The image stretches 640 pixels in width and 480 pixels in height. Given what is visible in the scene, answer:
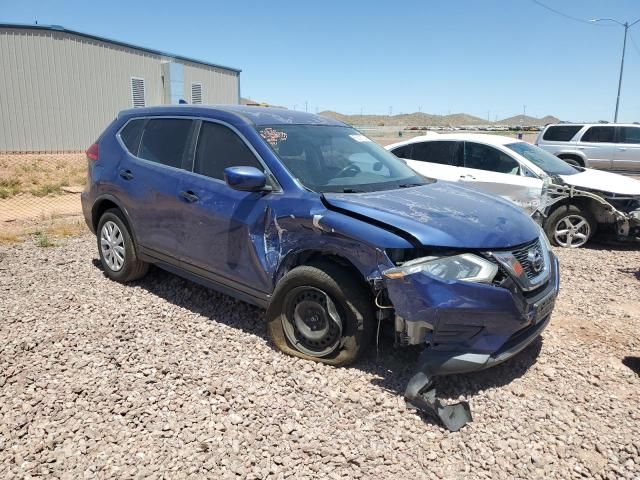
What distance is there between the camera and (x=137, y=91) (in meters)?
23.4

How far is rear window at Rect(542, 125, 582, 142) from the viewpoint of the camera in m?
A: 15.9

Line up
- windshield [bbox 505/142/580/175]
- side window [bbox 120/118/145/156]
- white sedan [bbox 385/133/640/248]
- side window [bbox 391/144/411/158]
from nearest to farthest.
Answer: side window [bbox 120/118/145/156] < white sedan [bbox 385/133/640/248] < windshield [bbox 505/142/580/175] < side window [bbox 391/144/411/158]

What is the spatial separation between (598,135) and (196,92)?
19051mm

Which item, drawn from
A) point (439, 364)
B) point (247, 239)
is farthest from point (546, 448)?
point (247, 239)

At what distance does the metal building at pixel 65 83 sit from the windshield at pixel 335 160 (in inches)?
721

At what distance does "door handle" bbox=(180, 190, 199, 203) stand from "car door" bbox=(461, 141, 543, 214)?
4442 mm

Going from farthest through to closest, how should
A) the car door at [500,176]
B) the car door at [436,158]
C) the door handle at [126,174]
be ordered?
the car door at [436,158], the car door at [500,176], the door handle at [126,174]

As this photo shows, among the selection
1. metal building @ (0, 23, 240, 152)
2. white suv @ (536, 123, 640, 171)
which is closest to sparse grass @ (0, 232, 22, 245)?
metal building @ (0, 23, 240, 152)

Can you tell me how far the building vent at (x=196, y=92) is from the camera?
1048 inches

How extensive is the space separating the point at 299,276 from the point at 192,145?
1.72m

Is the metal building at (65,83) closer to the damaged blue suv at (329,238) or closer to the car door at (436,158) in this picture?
the car door at (436,158)

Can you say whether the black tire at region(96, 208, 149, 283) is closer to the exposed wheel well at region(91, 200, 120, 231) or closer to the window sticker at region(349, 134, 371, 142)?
the exposed wheel well at region(91, 200, 120, 231)

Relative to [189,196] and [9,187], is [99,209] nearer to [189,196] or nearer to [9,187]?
[189,196]

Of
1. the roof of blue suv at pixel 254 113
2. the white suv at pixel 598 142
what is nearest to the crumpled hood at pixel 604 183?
the roof of blue suv at pixel 254 113
